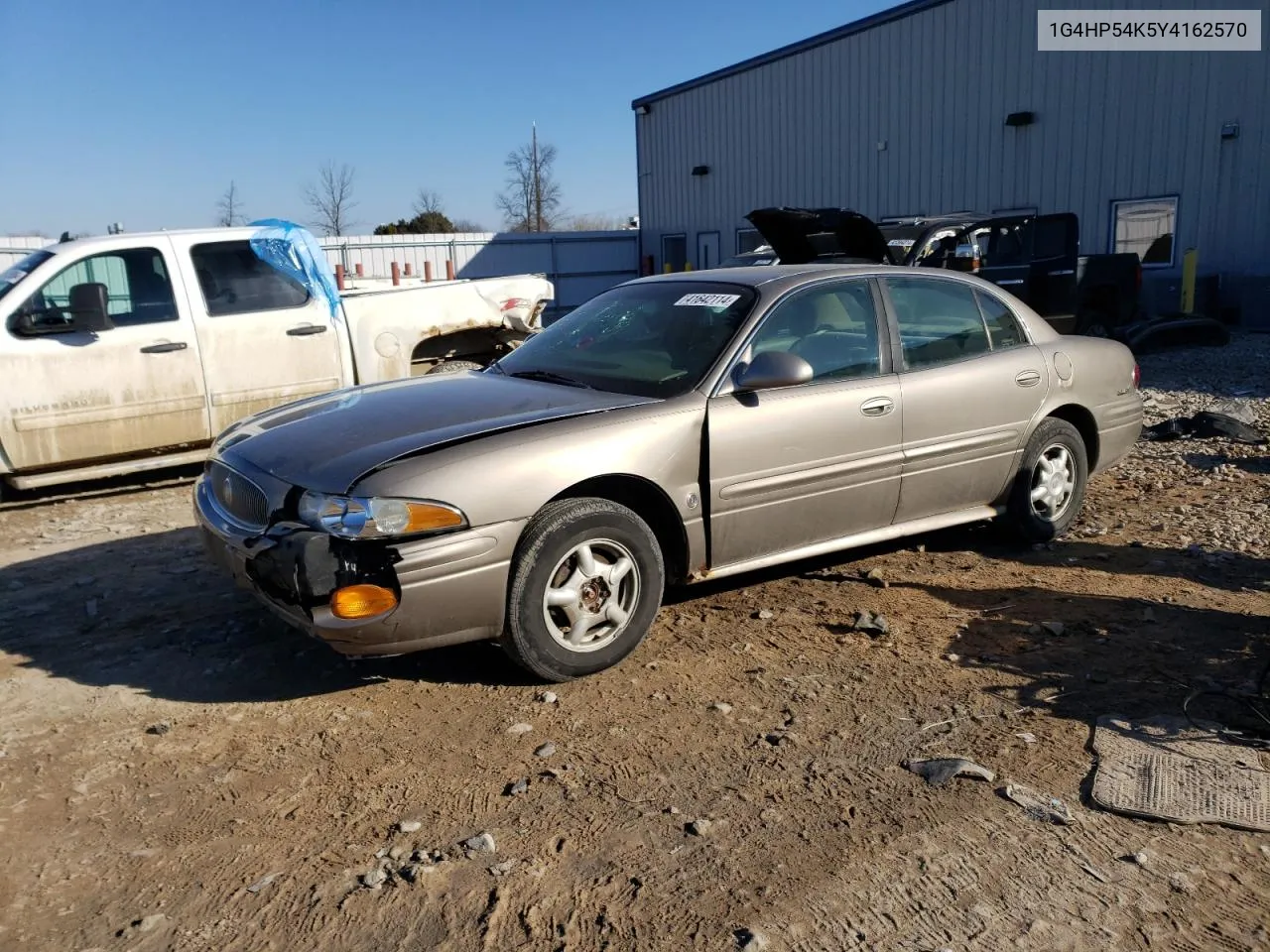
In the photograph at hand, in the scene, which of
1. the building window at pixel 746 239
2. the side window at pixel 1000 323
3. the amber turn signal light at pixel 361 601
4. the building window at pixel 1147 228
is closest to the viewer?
the amber turn signal light at pixel 361 601

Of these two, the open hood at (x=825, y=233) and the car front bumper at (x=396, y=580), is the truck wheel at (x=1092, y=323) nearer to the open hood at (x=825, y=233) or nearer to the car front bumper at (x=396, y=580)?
the open hood at (x=825, y=233)

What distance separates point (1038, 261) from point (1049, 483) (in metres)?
9.41

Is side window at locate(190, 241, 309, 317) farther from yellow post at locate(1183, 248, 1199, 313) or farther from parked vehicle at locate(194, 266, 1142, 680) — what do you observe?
yellow post at locate(1183, 248, 1199, 313)

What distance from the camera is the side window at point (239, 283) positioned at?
7.27 metres

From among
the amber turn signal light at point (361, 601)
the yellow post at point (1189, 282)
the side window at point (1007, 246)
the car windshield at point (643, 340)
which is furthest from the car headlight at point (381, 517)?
the yellow post at point (1189, 282)

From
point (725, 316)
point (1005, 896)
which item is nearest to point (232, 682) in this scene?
point (725, 316)

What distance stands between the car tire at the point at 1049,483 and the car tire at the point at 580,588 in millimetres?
2377

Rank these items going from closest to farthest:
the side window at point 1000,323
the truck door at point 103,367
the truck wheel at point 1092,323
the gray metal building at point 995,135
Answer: the side window at point 1000,323 < the truck door at point 103,367 < the truck wheel at point 1092,323 < the gray metal building at point 995,135

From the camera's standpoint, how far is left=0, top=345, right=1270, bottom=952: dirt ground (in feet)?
8.66

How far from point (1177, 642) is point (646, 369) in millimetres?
2523

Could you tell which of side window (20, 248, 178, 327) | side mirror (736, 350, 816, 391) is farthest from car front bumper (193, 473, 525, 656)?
side window (20, 248, 178, 327)

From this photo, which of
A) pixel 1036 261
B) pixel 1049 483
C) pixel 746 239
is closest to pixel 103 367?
pixel 1049 483

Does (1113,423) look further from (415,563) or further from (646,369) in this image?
(415,563)

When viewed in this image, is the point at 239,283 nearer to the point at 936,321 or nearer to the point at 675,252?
the point at 936,321
